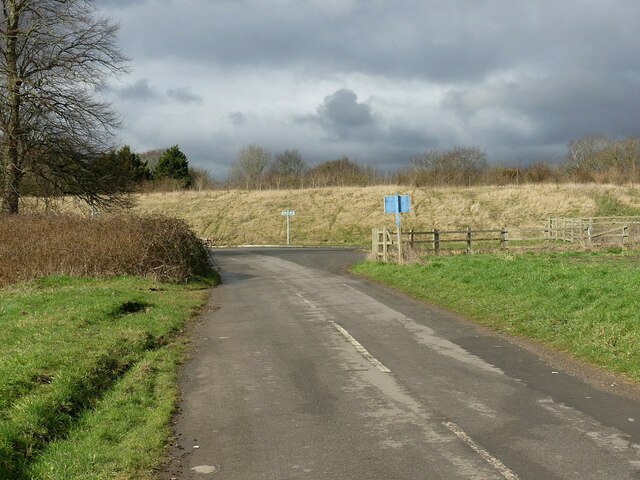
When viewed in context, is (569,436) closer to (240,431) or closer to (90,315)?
(240,431)

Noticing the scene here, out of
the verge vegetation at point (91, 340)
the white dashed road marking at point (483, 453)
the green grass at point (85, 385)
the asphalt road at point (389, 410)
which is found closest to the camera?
the white dashed road marking at point (483, 453)

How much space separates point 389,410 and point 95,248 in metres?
15.9

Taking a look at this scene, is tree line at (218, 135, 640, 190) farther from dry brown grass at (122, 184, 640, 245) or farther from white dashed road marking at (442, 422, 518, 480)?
white dashed road marking at (442, 422, 518, 480)

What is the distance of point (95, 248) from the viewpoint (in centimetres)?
2058

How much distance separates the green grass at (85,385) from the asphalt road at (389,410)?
0.45 meters

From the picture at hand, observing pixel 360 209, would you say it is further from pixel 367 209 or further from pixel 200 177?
pixel 200 177

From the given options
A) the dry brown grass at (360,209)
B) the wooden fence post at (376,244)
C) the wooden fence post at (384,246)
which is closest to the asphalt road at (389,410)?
the wooden fence post at (384,246)

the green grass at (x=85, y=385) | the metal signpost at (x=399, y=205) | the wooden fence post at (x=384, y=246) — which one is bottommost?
the green grass at (x=85, y=385)

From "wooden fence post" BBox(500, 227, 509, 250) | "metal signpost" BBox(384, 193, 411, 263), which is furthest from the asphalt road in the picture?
"wooden fence post" BBox(500, 227, 509, 250)

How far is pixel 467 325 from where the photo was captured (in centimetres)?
1304

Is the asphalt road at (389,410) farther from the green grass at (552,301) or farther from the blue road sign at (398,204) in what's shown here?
the blue road sign at (398,204)

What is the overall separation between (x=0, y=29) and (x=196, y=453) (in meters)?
28.4

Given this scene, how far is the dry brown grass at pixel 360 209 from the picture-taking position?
57.9 m

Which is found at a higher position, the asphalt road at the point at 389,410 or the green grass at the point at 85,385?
the green grass at the point at 85,385
